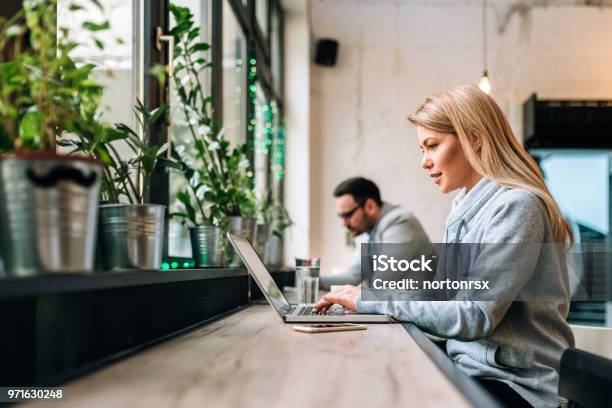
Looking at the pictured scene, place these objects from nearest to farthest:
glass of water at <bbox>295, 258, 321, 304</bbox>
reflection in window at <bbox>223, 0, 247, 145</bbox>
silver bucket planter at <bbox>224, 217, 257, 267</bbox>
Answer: silver bucket planter at <bbox>224, 217, 257, 267</bbox> → glass of water at <bbox>295, 258, 321, 304</bbox> → reflection in window at <bbox>223, 0, 247, 145</bbox>

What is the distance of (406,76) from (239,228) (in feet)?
13.2

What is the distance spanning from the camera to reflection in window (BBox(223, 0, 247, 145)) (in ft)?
11.2

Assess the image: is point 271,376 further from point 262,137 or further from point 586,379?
point 262,137

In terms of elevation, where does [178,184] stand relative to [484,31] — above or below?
below

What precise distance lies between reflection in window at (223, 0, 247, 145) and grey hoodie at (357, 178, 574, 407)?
1.84 m

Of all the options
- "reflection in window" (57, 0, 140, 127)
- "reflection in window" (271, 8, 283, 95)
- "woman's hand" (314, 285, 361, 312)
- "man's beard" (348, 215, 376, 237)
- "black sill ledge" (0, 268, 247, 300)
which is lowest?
"woman's hand" (314, 285, 361, 312)

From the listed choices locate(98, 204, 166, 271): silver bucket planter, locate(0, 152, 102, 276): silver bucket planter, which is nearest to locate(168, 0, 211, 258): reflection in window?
locate(98, 204, 166, 271): silver bucket planter

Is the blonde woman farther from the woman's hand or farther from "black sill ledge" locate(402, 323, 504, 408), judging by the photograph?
"black sill ledge" locate(402, 323, 504, 408)

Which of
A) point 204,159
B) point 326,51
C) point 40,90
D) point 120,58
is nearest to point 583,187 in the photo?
point 326,51

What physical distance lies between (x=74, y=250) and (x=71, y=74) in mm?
286

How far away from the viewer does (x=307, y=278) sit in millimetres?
2520

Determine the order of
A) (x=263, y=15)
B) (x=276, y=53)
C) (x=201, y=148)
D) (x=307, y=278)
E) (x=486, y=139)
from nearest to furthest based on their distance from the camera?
(x=486, y=139)
(x=201, y=148)
(x=307, y=278)
(x=263, y=15)
(x=276, y=53)

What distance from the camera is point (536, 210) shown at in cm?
173

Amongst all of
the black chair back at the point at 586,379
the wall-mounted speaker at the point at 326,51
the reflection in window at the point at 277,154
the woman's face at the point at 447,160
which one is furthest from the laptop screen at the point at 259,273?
the wall-mounted speaker at the point at 326,51
